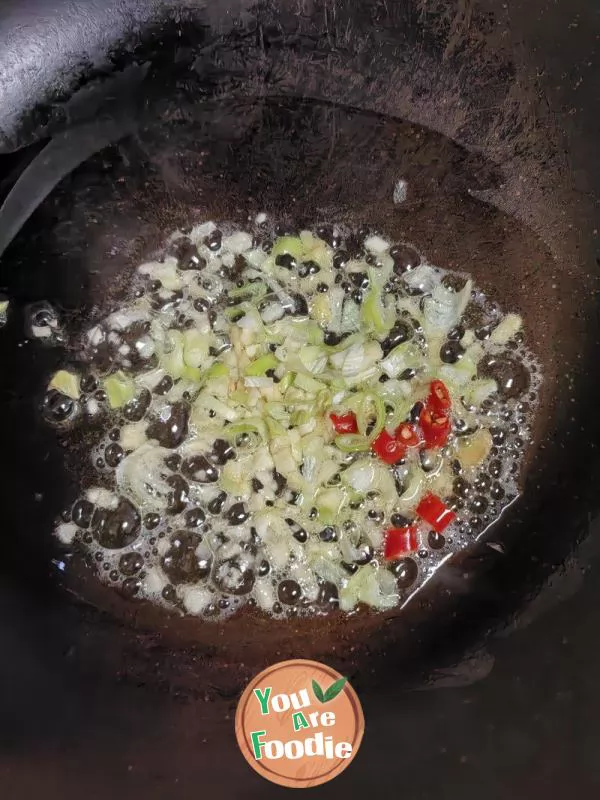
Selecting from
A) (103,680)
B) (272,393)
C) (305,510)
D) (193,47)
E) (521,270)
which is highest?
(193,47)

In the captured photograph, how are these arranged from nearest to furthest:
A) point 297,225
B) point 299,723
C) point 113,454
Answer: point 299,723 → point 113,454 → point 297,225

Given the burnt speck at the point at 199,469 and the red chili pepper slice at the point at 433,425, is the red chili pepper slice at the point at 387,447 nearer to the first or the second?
the red chili pepper slice at the point at 433,425

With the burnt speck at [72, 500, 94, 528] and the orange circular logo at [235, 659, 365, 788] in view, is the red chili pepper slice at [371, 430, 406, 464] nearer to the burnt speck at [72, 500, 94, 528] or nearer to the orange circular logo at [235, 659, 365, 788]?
the orange circular logo at [235, 659, 365, 788]

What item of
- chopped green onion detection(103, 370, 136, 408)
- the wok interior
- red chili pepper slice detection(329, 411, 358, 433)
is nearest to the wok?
the wok interior

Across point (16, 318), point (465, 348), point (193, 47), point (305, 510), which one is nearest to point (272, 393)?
point (305, 510)

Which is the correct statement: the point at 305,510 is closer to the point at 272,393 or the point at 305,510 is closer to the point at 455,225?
the point at 272,393

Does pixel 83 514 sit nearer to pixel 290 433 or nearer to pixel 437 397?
pixel 290 433

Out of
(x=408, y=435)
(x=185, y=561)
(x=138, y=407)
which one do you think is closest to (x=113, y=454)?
(x=138, y=407)
